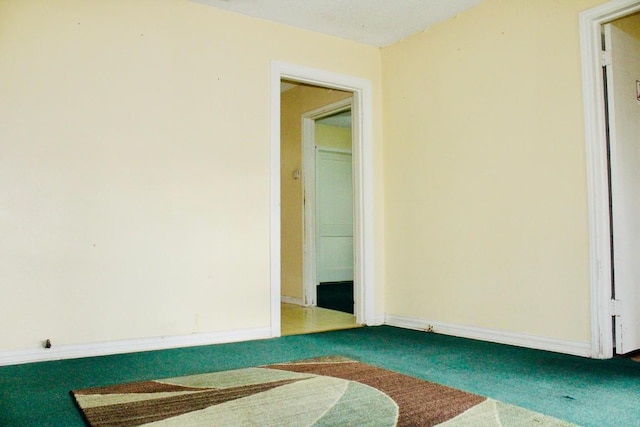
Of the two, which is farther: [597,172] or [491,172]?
[491,172]

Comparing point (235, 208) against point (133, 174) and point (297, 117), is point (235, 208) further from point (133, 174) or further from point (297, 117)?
point (297, 117)

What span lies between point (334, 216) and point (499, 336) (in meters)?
4.69

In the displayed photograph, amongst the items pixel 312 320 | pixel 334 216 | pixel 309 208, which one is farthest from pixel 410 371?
pixel 334 216

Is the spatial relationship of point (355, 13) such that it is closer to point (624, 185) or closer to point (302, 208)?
point (624, 185)

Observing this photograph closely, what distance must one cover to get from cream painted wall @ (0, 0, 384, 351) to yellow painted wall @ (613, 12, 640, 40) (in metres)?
2.20

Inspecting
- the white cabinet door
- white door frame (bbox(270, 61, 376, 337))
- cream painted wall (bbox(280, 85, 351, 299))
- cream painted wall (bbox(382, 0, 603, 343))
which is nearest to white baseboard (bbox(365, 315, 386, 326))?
white door frame (bbox(270, 61, 376, 337))

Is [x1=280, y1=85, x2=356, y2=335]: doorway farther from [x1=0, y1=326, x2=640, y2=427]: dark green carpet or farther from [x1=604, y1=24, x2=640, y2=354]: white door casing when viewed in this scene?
[x1=604, y1=24, x2=640, y2=354]: white door casing

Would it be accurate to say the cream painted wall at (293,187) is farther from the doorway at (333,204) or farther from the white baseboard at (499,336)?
the white baseboard at (499,336)

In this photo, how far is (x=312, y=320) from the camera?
4344mm

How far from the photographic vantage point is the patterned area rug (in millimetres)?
1777

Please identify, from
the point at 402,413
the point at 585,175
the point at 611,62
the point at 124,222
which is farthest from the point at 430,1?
the point at 402,413

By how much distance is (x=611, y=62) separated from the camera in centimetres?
292

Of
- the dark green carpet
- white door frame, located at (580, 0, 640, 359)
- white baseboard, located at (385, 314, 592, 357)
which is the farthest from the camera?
white baseboard, located at (385, 314, 592, 357)

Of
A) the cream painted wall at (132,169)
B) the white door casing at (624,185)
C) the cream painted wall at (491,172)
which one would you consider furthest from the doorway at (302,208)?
the white door casing at (624,185)
